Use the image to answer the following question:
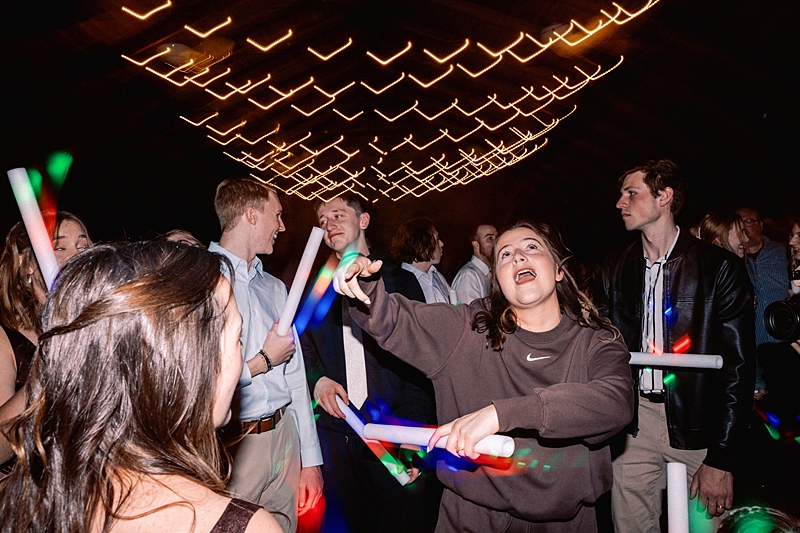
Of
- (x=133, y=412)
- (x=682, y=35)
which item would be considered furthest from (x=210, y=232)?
(x=133, y=412)

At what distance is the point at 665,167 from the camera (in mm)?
2908

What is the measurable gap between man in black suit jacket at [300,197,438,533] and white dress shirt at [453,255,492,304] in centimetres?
219

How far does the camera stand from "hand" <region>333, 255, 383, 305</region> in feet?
5.33

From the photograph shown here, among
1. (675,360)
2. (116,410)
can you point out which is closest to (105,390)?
(116,410)

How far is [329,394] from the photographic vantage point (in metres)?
2.75

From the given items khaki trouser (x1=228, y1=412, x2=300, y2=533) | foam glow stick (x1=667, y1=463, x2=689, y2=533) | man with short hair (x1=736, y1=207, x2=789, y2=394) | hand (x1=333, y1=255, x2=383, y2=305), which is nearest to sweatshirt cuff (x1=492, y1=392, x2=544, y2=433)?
foam glow stick (x1=667, y1=463, x2=689, y2=533)

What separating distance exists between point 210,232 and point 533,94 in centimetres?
740

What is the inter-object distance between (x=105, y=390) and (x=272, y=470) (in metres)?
1.72

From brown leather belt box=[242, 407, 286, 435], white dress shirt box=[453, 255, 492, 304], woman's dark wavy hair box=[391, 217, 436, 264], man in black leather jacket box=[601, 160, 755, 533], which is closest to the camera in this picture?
brown leather belt box=[242, 407, 286, 435]

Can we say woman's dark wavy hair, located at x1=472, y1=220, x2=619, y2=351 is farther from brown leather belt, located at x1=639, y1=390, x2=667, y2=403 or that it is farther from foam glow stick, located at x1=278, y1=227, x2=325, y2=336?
brown leather belt, located at x1=639, y1=390, x2=667, y2=403

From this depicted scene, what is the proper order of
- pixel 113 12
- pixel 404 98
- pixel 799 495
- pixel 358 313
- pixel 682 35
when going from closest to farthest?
pixel 358 313, pixel 799 495, pixel 113 12, pixel 682 35, pixel 404 98

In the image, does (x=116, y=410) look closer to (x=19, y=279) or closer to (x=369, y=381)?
(x=19, y=279)

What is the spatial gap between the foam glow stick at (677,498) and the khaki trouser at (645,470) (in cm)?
183

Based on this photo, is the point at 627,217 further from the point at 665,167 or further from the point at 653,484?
the point at 653,484
